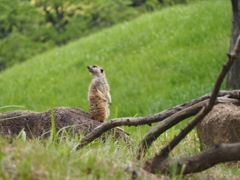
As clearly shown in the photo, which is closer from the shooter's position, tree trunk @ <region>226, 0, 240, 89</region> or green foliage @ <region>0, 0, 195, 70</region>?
tree trunk @ <region>226, 0, 240, 89</region>

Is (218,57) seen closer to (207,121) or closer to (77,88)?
(77,88)

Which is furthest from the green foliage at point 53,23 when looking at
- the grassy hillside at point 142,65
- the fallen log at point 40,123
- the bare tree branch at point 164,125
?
the bare tree branch at point 164,125

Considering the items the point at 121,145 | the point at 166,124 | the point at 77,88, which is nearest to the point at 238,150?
the point at 166,124

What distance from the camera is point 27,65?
16.6m

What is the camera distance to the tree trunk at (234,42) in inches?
377

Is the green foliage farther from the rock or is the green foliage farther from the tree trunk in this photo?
the rock

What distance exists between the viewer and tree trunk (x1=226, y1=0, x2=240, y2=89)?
959cm

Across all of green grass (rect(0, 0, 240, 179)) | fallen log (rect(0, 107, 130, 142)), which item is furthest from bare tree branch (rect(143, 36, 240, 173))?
green grass (rect(0, 0, 240, 179))

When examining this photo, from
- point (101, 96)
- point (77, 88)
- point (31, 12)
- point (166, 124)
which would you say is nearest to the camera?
point (166, 124)

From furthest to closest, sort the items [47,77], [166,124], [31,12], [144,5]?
1. [144,5]
2. [31,12]
3. [47,77]
4. [166,124]

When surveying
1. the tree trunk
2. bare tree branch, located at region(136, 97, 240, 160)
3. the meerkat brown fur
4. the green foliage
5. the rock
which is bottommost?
the green foliage

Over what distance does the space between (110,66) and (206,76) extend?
2617 millimetres

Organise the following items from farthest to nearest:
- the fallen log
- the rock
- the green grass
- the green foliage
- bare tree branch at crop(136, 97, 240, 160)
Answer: the green foliage < the green grass < the fallen log < the rock < bare tree branch at crop(136, 97, 240, 160)

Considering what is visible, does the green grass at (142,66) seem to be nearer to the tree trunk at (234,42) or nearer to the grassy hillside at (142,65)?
the grassy hillside at (142,65)
